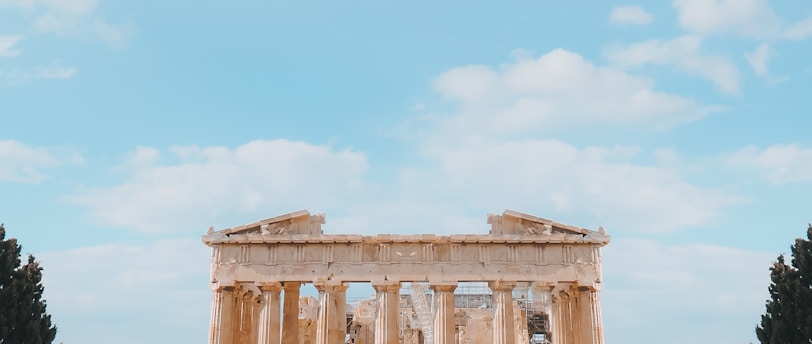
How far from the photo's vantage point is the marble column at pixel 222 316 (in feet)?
94.0

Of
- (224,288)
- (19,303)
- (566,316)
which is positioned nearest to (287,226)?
(224,288)

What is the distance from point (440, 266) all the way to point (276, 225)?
6274mm

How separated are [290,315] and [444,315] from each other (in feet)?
19.7

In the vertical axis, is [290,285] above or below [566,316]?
above

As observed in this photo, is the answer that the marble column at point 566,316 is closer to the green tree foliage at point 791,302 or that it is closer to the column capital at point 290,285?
the green tree foliage at point 791,302

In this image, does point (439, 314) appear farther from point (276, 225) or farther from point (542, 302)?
point (542, 302)

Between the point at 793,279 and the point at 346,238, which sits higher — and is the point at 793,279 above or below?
below

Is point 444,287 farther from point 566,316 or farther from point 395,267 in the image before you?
point 566,316

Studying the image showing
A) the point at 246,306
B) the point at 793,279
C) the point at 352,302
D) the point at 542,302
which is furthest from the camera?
the point at 352,302

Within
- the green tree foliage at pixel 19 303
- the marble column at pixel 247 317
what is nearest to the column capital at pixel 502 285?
the marble column at pixel 247 317

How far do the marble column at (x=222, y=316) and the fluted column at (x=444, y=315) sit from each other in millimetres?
7463

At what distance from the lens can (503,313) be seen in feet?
94.5

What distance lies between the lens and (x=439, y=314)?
28953 millimetres

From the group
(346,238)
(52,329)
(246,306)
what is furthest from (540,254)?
(52,329)
